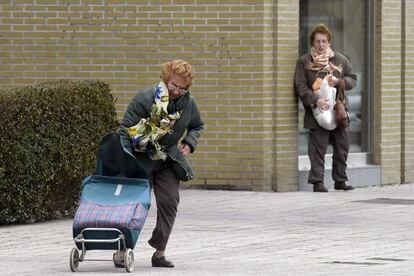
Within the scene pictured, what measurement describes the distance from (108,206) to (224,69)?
257 inches

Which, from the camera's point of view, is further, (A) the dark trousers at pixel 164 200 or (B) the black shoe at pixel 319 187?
(B) the black shoe at pixel 319 187

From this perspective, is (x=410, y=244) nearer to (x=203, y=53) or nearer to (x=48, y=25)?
(x=203, y=53)

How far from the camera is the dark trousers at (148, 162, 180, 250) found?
10555 mm

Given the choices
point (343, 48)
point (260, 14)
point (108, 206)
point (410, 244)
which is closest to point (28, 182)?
point (108, 206)

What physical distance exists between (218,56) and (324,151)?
5.66 ft

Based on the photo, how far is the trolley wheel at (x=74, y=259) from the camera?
10148mm

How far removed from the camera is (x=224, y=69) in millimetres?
16641

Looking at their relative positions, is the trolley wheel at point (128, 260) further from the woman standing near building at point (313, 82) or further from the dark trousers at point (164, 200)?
the woman standing near building at point (313, 82)

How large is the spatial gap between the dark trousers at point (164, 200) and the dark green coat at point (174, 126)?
7 centimetres

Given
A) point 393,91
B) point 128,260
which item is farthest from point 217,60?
point 128,260

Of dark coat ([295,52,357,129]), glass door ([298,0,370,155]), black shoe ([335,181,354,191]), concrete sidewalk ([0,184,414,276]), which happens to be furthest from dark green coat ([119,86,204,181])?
glass door ([298,0,370,155])

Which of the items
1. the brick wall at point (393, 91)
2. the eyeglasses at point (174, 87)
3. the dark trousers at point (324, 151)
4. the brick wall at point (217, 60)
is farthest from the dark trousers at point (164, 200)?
the brick wall at point (393, 91)

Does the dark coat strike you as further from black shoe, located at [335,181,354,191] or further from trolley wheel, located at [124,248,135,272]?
trolley wheel, located at [124,248,135,272]

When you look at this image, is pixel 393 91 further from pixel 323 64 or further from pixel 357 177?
pixel 323 64
